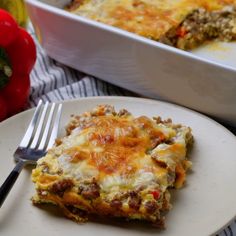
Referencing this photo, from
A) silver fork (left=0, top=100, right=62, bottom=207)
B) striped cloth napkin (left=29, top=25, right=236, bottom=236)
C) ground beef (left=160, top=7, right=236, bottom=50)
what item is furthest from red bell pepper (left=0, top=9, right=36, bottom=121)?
ground beef (left=160, top=7, right=236, bottom=50)

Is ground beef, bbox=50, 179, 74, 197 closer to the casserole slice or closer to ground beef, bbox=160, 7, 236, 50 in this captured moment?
the casserole slice

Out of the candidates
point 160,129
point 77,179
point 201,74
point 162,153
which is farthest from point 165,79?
point 77,179

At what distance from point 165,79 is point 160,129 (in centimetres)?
46

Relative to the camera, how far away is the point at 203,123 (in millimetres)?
2205

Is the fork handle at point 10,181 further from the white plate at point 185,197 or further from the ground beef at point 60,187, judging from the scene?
the ground beef at point 60,187

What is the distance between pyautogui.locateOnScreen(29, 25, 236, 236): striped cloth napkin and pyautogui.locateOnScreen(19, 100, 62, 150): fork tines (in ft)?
1.18

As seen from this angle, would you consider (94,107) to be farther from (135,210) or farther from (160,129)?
(135,210)

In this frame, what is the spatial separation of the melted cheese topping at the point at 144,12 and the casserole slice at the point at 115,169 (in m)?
0.80

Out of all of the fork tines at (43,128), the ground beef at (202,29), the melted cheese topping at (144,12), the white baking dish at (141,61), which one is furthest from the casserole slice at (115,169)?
the ground beef at (202,29)

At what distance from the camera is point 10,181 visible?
6.15ft

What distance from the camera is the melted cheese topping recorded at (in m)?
2.74

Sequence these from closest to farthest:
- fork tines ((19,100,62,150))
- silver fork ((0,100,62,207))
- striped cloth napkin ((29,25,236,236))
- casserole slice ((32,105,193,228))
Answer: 1. casserole slice ((32,105,193,228))
2. silver fork ((0,100,62,207))
3. fork tines ((19,100,62,150))
4. striped cloth napkin ((29,25,236,236))

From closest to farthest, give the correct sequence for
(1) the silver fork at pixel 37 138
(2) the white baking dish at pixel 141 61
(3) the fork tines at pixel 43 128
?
1. (1) the silver fork at pixel 37 138
2. (3) the fork tines at pixel 43 128
3. (2) the white baking dish at pixel 141 61

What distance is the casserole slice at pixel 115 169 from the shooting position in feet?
5.63
